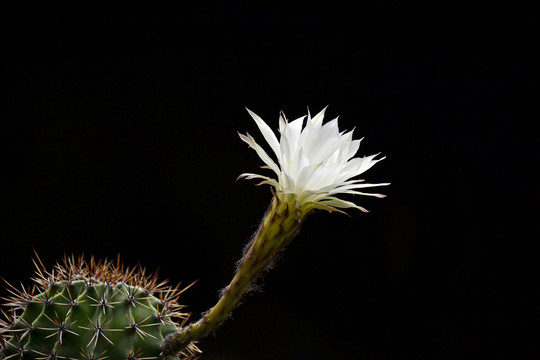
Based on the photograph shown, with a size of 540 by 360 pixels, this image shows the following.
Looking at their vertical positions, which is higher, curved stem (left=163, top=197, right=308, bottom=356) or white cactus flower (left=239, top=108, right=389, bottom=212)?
white cactus flower (left=239, top=108, right=389, bottom=212)

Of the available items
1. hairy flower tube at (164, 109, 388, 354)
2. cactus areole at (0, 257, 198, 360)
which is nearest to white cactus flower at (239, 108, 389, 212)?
hairy flower tube at (164, 109, 388, 354)

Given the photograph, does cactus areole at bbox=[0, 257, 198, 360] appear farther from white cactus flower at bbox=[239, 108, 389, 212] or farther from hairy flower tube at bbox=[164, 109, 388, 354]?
white cactus flower at bbox=[239, 108, 389, 212]

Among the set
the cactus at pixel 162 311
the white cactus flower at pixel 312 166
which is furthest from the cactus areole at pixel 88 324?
the white cactus flower at pixel 312 166

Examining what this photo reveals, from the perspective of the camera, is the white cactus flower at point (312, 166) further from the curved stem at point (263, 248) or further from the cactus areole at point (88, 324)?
the cactus areole at point (88, 324)

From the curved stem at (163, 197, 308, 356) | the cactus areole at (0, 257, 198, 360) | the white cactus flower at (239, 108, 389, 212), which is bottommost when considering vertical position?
the cactus areole at (0, 257, 198, 360)

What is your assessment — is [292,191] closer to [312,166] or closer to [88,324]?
[312,166]

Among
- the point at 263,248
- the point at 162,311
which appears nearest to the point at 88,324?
the point at 162,311

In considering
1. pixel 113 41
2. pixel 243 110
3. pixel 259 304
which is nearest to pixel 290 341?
pixel 259 304
